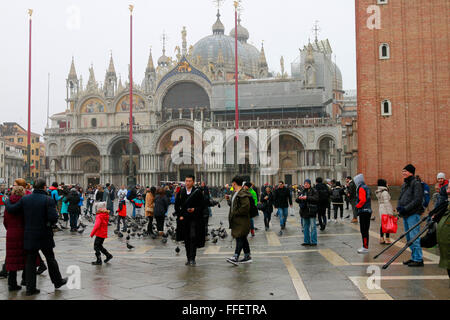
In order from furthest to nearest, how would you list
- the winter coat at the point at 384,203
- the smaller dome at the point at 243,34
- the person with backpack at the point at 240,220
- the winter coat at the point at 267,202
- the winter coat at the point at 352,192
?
1. the smaller dome at the point at 243,34
2. the winter coat at the point at 352,192
3. the winter coat at the point at 267,202
4. the winter coat at the point at 384,203
5. the person with backpack at the point at 240,220

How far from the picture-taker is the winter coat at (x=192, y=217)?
895 centimetres

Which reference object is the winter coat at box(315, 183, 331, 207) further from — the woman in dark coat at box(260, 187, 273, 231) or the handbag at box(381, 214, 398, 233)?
the handbag at box(381, 214, 398, 233)

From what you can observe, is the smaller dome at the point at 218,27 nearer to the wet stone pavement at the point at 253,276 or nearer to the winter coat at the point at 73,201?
the winter coat at the point at 73,201

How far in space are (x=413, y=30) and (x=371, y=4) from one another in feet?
9.58

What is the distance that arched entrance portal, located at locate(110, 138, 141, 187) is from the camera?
176ft

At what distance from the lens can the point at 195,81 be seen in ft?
172

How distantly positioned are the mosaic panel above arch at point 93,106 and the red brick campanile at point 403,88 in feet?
115

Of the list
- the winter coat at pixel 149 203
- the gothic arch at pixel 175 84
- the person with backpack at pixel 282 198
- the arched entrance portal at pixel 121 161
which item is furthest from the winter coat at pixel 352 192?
the arched entrance portal at pixel 121 161

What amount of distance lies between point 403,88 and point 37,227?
998 inches

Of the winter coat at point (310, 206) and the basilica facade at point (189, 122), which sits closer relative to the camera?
the winter coat at point (310, 206)

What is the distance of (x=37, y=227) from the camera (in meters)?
6.84

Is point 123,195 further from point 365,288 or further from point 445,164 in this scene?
point 445,164

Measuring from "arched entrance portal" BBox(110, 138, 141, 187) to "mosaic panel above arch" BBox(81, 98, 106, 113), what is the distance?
15.7 ft

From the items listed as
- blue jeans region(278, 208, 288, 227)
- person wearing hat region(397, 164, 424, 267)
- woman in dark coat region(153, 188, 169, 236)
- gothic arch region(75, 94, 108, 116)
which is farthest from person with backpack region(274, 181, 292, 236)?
gothic arch region(75, 94, 108, 116)
